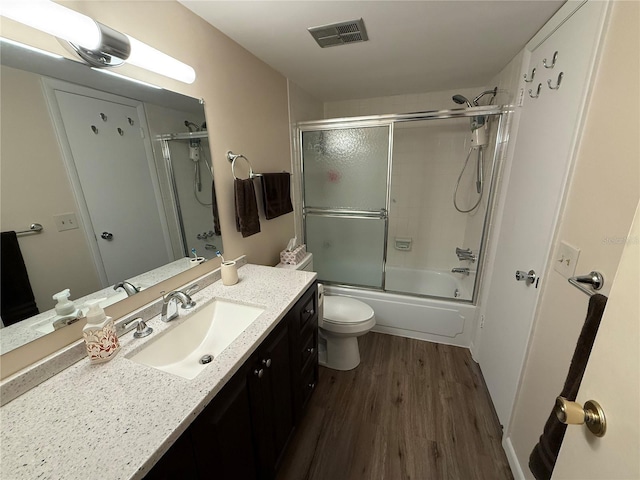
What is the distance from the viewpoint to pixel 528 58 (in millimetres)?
1455

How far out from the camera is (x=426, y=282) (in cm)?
278

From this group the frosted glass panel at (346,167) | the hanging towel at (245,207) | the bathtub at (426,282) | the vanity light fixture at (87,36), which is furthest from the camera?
the bathtub at (426,282)

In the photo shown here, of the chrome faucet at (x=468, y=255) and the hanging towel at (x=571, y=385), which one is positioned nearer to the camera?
the hanging towel at (x=571, y=385)

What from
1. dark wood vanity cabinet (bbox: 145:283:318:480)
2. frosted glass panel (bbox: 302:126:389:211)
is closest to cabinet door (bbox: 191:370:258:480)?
dark wood vanity cabinet (bbox: 145:283:318:480)

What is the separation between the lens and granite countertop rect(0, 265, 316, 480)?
0.54 metres

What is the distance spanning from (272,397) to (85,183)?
1.12 meters

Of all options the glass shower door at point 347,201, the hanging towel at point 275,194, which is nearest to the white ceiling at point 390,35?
the glass shower door at point 347,201

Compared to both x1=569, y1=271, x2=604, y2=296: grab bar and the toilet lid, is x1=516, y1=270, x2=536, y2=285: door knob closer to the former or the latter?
x1=569, y1=271, x2=604, y2=296: grab bar

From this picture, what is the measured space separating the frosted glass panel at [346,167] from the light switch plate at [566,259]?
1414 millimetres

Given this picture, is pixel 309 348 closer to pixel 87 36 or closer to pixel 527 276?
pixel 527 276

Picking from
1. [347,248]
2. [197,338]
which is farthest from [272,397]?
[347,248]

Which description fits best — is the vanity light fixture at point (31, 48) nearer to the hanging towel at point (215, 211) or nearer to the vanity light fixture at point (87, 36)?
the vanity light fixture at point (87, 36)

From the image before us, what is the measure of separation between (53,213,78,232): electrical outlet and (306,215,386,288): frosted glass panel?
1897mm

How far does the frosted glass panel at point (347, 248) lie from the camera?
2.50 m
